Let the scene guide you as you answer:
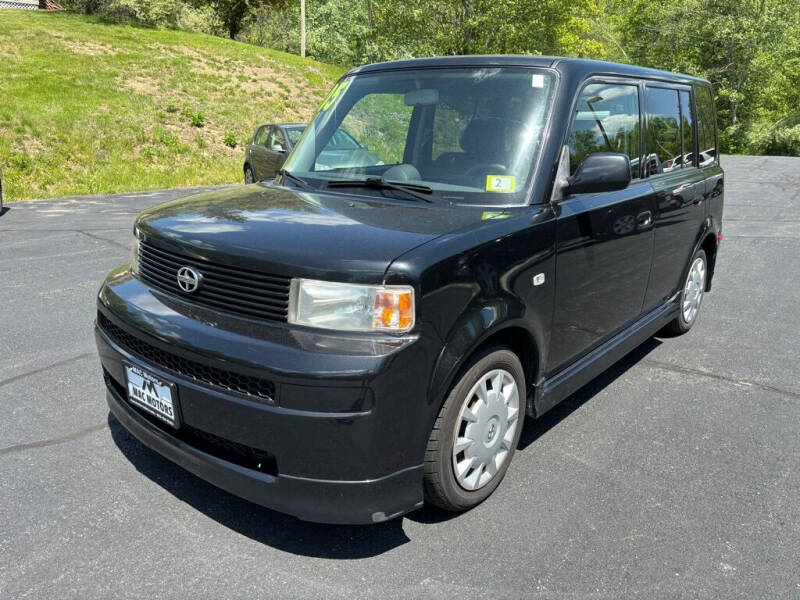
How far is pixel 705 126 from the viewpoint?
5352mm

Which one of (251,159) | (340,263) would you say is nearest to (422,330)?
(340,263)

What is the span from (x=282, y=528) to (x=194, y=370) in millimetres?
803

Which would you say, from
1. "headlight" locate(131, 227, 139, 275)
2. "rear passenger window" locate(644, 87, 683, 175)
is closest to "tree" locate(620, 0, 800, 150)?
"rear passenger window" locate(644, 87, 683, 175)

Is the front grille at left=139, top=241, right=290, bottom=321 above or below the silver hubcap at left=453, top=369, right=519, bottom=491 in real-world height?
above

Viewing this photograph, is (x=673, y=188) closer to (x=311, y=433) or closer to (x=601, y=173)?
(x=601, y=173)

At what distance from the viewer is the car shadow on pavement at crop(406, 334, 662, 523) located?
292cm

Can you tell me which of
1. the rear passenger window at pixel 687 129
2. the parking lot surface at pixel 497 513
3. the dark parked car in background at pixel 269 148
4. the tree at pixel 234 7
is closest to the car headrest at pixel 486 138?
the parking lot surface at pixel 497 513

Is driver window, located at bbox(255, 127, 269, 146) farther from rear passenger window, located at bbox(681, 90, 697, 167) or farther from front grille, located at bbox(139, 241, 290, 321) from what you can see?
front grille, located at bbox(139, 241, 290, 321)

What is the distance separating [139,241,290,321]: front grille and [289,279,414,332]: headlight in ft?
0.25

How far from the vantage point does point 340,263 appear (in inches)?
93.0

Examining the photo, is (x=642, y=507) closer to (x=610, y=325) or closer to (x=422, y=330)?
(x=610, y=325)

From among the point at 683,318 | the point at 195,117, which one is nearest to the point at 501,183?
the point at 683,318

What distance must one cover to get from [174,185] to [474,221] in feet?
51.0

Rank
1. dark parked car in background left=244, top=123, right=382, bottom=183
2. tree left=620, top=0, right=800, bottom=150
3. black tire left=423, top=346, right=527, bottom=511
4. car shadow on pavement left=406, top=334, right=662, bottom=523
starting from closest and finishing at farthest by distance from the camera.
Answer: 1. black tire left=423, top=346, right=527, bottom=511
2. car shadow on pavement left=406, top=334, right=662, bottom=523
3. dark parked car in background left=244, top=123, right=382, bottom=183
4. tree left=620, top=0, right=800, bottom=150
